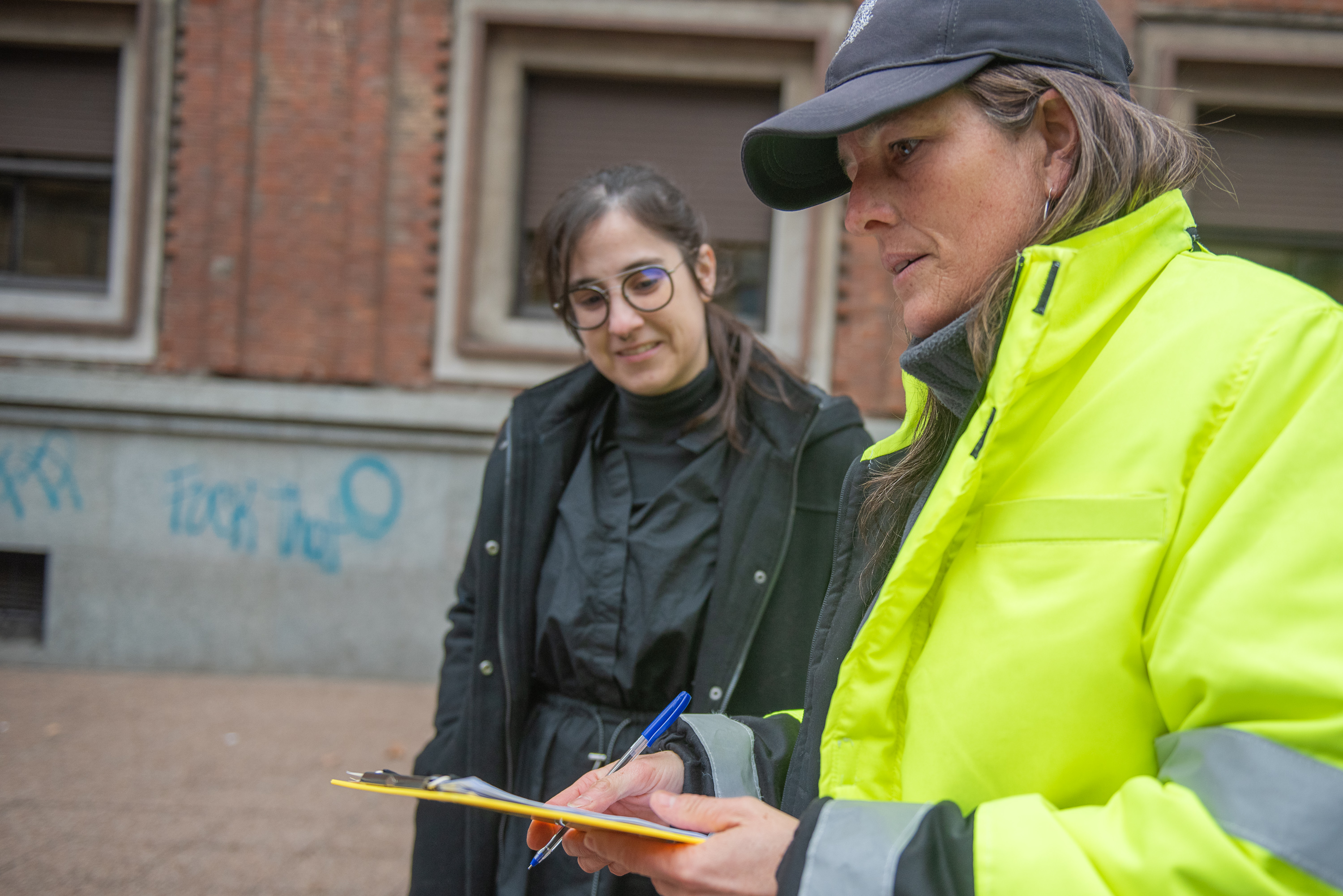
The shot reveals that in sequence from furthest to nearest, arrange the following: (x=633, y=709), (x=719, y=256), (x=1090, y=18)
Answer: (x=719, y=256) < (x=633, y=709) < (x=1090, y=18)

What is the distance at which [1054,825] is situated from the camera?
817 millimetres

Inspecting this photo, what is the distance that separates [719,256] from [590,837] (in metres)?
5.16

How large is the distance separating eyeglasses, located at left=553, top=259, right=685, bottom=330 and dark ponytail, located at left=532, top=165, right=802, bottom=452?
0.21 feet

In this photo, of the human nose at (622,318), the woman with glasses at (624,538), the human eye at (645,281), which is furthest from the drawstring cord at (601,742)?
the human eye at (645,281)

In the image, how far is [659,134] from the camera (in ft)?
22.7

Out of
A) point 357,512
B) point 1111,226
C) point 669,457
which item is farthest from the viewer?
point 357,512

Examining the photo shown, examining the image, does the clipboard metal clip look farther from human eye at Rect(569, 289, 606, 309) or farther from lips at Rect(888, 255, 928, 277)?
human eye at Rect(569, 289, 606, 309)

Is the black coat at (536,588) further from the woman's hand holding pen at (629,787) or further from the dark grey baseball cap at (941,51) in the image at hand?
the dark grey baseball cap at (941,51)

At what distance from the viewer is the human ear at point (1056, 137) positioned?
1.08m

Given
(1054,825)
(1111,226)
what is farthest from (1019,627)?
(1111,226)

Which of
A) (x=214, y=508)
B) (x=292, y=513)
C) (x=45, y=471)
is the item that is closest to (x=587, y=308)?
(x=292, y=513)

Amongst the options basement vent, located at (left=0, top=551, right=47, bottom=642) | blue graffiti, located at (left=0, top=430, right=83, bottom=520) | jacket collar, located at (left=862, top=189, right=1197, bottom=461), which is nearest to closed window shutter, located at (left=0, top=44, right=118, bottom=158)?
blue graffiti, located at (left=0, top=430, right=83, bottom=520)

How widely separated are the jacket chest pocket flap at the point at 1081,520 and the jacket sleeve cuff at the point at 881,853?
0.27 meters

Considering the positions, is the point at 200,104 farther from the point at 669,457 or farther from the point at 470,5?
the point at 669,457
